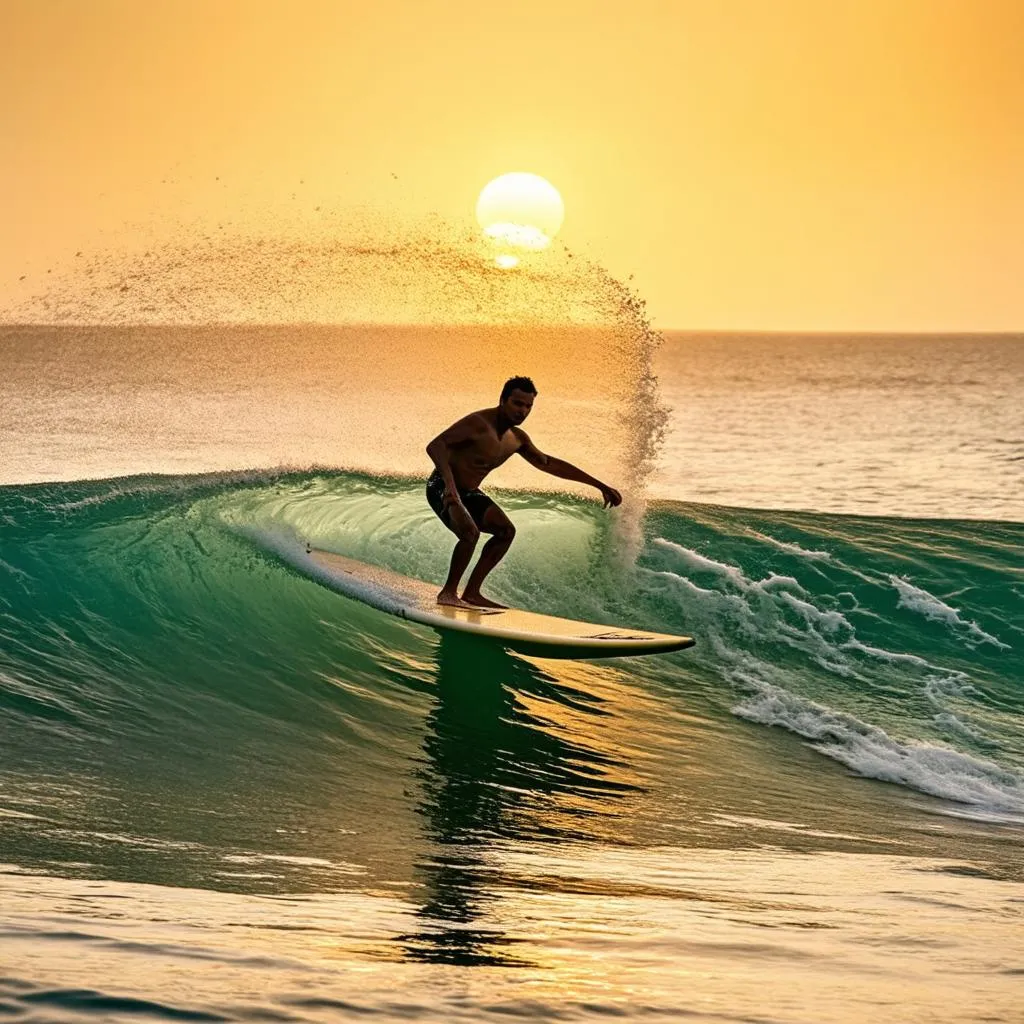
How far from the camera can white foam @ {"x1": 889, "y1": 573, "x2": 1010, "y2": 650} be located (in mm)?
10570

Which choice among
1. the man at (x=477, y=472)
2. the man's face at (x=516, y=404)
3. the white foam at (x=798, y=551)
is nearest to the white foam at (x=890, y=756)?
the man at (x=477, y=472)

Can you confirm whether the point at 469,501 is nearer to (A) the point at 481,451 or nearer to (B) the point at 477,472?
(B) the point at 477,472

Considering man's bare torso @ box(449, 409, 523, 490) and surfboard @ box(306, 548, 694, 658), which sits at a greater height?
man's bare torso @ box(449, 409, 523, 490)

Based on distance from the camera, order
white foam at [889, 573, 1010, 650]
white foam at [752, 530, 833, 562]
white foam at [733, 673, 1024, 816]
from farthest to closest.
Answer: white foam at [752, 530, 833, 562]
white foam at [889, 573, 1010, 650]
white foam at [733, 673, 1024, 816]

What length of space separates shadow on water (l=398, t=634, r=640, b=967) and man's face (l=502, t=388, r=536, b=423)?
4.46 feet

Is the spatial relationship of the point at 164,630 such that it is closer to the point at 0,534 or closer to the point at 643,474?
the point at 0,534

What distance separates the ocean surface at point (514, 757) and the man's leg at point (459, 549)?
48cm

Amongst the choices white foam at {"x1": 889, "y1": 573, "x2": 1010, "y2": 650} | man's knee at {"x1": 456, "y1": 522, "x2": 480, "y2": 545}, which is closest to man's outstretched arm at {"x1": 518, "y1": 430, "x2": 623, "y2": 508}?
man's knee at {"x1": 456, "y1": 522, "x2": 480, "y2": 545}

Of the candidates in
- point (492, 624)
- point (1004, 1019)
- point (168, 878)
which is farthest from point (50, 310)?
point (1004, 1019)

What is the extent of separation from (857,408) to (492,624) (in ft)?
173

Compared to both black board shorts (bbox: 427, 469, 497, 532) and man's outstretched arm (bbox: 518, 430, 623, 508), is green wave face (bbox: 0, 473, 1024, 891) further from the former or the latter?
man's outstretched arm (bbox: 518, 430, 623, 508)

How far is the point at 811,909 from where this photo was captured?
450cm

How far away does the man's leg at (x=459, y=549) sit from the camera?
7867mm

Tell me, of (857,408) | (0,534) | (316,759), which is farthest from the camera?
(857,408)
